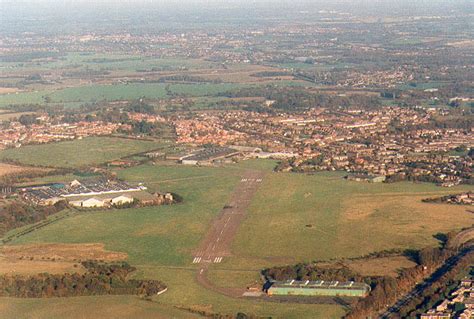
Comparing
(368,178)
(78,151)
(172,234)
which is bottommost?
(78,151)

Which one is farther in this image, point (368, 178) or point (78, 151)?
point (78, 151)

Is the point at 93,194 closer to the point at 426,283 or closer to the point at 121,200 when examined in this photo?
the point at 121,200

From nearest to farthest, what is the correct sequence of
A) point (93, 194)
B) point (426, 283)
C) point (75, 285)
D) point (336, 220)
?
point (426, 283), point (75, 285), point (336, 220), point (93, 194)

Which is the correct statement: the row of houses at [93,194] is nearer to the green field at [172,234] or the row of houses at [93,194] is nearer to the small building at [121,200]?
the small building at [121,200]

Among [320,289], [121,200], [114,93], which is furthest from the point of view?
[114,93]

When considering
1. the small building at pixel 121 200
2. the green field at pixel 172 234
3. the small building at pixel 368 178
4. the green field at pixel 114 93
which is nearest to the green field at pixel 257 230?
the green field at pixel 172 234

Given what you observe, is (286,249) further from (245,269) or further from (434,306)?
(434,306)

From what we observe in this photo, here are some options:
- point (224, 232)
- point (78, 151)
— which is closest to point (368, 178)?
point (224, 232)

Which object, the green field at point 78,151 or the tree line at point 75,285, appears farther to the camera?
the green field at point 78,151
